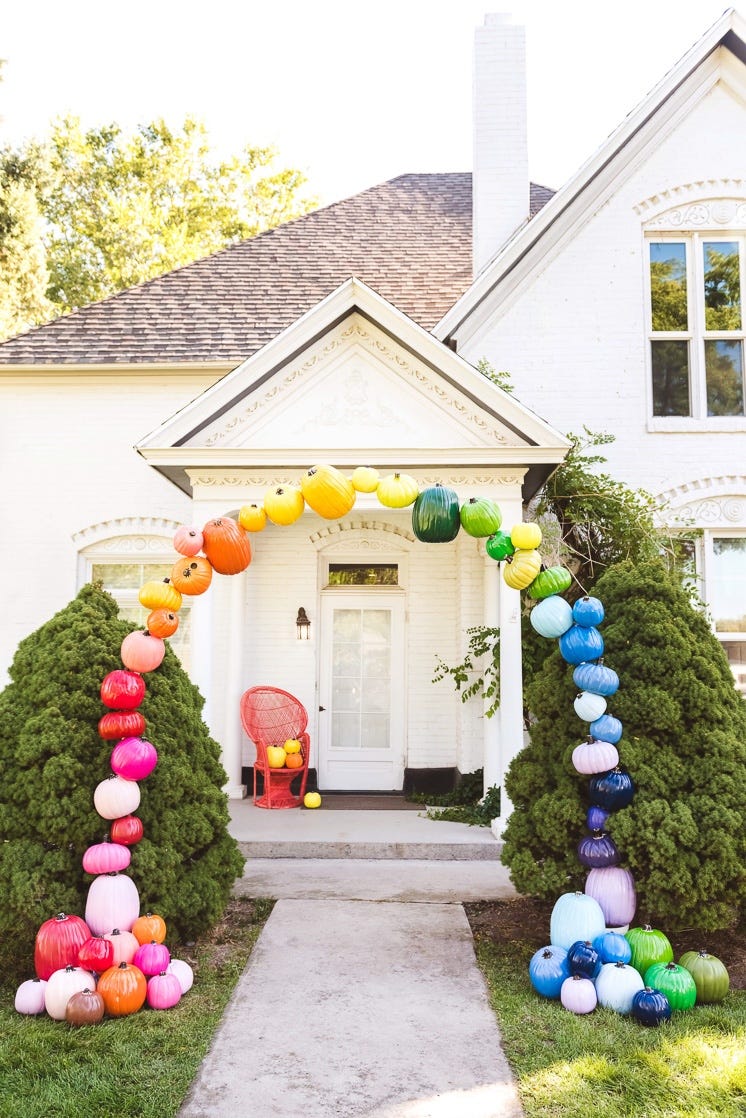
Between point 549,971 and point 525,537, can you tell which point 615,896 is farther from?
point 525,537

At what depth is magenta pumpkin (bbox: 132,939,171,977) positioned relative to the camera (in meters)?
4.55

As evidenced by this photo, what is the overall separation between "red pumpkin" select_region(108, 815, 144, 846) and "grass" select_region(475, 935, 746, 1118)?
2178 mm

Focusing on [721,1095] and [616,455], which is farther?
[616,455]

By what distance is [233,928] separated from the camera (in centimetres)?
569

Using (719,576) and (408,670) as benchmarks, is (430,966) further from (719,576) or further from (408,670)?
(719,576)

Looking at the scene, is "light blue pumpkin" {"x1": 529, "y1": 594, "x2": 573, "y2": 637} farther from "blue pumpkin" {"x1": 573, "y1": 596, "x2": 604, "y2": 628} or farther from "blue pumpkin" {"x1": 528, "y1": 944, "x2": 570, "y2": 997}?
"blue pumpkin" {"x1": 528, "y1": 944, "x2": 570, "y2": 997}

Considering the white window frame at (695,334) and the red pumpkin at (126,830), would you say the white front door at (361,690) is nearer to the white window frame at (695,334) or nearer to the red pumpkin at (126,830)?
the white window frame at (695,334)

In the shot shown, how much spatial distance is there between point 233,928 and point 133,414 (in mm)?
6902

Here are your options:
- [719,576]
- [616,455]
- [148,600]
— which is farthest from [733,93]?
[148,600]

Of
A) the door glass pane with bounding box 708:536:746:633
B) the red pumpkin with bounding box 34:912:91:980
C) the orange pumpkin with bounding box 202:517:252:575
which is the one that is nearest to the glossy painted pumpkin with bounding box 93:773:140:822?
the red pumpkin with bounding box 34:912:91:980

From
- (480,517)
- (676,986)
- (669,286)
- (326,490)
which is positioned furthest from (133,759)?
(669,286)

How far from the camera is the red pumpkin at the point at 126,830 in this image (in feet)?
15.6

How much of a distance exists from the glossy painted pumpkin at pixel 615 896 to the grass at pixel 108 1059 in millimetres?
2157

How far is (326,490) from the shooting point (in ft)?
17.7
